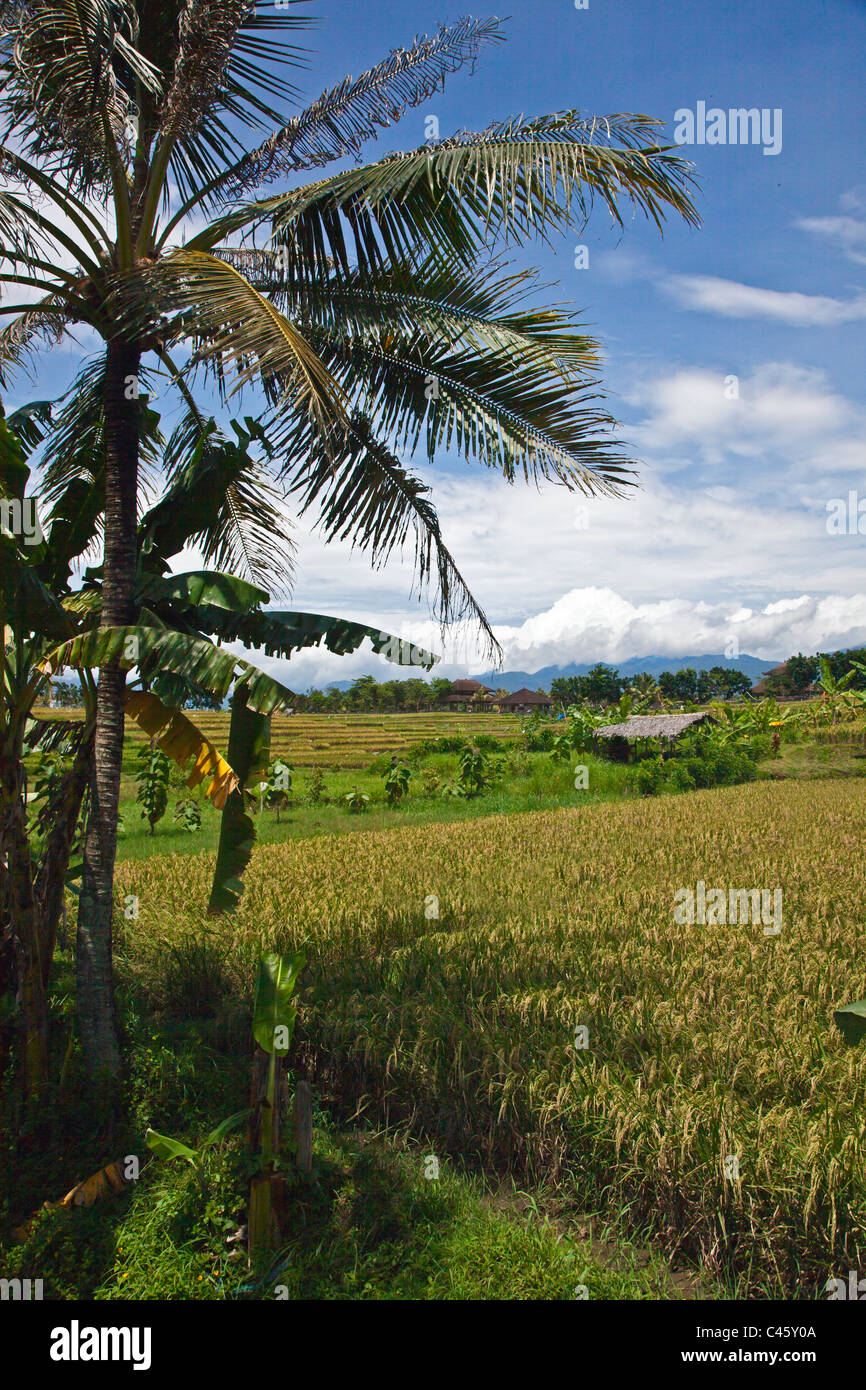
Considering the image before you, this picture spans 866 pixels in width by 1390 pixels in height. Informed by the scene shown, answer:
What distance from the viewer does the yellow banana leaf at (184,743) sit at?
4.32m

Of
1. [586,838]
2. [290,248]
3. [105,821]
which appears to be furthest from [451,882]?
[290,248]

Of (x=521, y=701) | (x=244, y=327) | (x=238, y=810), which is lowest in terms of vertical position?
(x=238, y=810)

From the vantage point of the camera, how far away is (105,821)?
15.3 feet

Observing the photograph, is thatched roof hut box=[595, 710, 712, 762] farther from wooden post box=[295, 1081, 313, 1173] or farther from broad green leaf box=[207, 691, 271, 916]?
wooden post box=[295, 1081, 313, 1173]

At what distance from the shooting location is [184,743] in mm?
4641

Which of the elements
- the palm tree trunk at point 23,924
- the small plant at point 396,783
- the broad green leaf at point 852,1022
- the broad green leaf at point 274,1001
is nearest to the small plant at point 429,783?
the small plant at point 396,783

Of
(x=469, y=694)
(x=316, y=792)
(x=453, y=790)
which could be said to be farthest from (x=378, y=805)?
(x=469, y=694)

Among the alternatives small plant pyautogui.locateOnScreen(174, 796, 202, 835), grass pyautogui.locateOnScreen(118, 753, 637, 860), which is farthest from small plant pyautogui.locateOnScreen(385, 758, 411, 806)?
small plant pyautogui.locateOnScreen(174, 796, 202, 835)

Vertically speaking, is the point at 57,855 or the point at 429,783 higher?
the point at 57,855

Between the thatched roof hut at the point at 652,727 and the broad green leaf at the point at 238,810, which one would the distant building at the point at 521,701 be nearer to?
the thatched roof hut at the point at 652,727

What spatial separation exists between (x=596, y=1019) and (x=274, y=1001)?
2.18 meters

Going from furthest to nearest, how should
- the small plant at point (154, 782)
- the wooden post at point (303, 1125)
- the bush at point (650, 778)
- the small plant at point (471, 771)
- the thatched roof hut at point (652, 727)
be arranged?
the thatched roof hut at point (652, 727)
the bush at point (650, 778)
the small plant at point (471, 771)
the small plant at point (154, 782)
the wooden post at point (303, 1125)

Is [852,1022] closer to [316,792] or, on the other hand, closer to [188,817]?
[188,817]

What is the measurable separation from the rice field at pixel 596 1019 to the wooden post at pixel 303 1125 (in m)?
0.85
